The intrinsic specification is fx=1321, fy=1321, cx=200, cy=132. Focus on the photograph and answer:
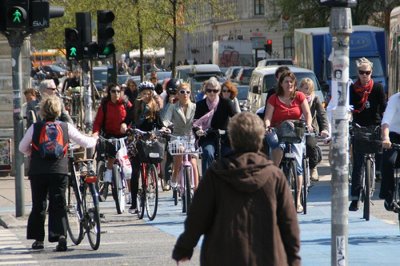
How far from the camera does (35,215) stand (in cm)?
1307

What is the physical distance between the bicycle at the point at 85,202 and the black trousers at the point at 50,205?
0.25 metres

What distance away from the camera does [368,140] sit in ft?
48.0

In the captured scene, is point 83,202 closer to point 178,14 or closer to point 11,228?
point 11,228

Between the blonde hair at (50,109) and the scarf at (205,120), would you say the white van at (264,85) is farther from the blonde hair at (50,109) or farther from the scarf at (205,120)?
the blonde hair at (50,109)

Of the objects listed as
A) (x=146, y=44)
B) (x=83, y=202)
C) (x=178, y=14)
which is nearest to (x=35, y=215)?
(x=83, y=202)

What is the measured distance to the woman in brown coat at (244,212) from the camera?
6.85m

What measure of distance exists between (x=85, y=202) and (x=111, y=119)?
4018 mm

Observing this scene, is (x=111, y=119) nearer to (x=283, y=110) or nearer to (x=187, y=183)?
(x=187, y=183)

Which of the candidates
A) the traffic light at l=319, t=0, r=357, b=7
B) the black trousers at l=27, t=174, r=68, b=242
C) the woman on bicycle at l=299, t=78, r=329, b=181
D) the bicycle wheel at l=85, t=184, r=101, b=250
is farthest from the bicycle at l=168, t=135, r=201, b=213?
the traffic light at l=319, t=0, r=357, b=7

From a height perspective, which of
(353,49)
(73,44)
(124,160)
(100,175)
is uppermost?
(73,44)

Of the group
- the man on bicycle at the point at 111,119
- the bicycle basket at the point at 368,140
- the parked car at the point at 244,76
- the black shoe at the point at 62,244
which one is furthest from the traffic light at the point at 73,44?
the parked car at the point at 244,76

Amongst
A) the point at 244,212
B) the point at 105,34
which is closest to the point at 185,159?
the point at 105,34

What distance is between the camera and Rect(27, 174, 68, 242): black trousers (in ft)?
42.2

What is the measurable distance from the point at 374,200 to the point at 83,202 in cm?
597
